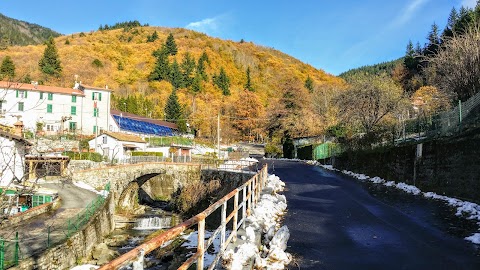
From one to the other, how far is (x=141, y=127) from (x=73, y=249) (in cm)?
4842

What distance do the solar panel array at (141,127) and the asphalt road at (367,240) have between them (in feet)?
163

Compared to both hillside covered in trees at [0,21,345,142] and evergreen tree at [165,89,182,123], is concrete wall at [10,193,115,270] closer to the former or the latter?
hillside covered in trees at [0,21,345,142]

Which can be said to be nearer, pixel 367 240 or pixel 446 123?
pixel 367 240

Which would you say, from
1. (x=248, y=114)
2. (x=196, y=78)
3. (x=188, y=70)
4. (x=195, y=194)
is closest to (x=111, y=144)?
(x=195, y=194)

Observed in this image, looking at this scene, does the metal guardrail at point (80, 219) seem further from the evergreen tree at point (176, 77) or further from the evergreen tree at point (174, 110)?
the evergreen tree at point (176, 77)

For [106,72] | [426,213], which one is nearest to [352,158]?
[426,213]

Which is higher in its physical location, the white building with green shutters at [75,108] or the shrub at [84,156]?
the white building with green shutters at [75,108]

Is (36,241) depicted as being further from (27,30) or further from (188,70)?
(27,30)

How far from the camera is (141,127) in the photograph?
6228 centimetres

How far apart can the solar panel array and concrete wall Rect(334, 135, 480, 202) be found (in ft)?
151

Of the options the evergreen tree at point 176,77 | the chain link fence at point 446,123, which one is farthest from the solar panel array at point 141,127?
the chain link fence at point 446,123

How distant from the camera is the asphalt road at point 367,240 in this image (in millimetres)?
6980

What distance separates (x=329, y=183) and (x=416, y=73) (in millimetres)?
53160

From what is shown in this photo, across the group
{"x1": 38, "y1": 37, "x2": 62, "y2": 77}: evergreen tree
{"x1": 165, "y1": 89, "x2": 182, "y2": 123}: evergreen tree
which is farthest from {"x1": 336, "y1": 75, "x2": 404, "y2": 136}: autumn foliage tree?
{"x1": 38, "y1": 37, "x2": 62, "y2": 77}: evergreen tree
